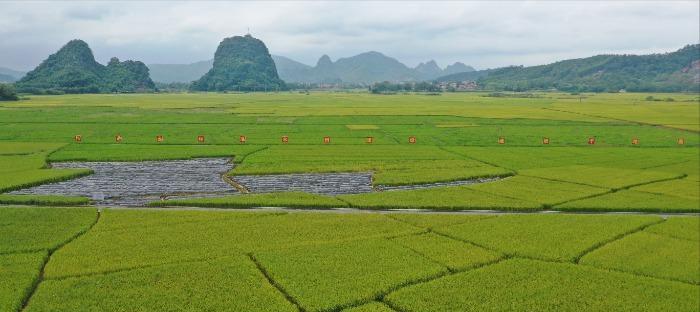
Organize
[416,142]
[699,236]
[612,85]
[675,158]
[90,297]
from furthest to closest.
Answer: [612,85]
[416,142]
[675,158]
[699,236]
[90,297]

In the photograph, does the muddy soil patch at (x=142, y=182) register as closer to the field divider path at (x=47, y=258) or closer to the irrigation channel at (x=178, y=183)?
the irrigation channel at (x=178, y=183)

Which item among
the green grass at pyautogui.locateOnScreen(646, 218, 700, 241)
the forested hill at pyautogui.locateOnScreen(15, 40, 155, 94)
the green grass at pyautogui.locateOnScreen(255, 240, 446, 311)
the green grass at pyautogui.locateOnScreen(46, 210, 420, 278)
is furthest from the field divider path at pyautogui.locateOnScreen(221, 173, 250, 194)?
the forested hill at pyautogui.locateOnScreen(15, 40, 155, 94)

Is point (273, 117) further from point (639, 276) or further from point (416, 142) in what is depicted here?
point (639, 276)

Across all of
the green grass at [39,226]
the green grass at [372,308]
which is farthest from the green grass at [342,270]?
the green grass at [39,226]

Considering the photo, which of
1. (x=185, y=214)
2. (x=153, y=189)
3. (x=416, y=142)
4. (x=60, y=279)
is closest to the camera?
(x=60, y=279)

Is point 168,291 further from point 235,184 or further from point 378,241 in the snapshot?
point 235,184

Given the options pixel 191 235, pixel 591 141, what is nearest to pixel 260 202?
pixel 191 235

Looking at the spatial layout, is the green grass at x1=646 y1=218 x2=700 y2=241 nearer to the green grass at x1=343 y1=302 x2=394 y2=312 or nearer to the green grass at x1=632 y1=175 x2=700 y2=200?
the green grass at x1=632 y1=175 x2=700 y2=200

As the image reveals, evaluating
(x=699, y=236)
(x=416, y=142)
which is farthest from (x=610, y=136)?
(x=699, y=236)
